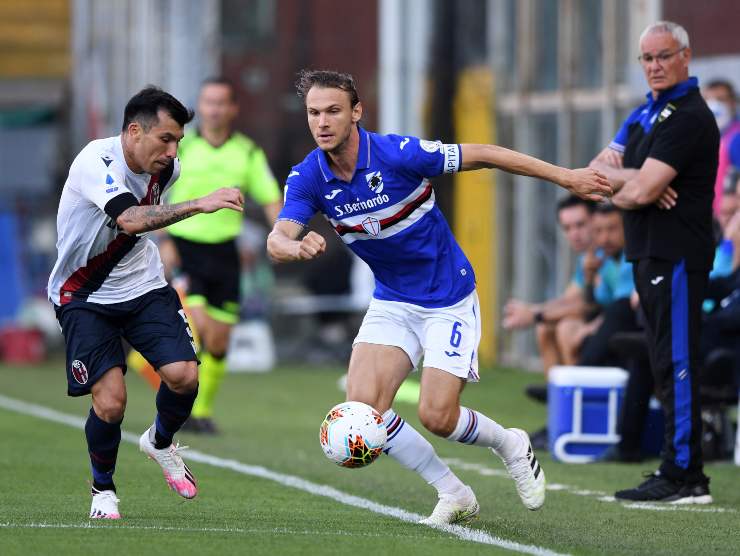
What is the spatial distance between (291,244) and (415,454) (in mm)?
1312

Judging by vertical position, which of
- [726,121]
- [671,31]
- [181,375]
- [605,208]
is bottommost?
[181,375]

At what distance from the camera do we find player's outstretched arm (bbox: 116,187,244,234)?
7.34 meters

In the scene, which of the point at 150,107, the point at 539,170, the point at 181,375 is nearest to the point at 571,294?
the point at 181,375

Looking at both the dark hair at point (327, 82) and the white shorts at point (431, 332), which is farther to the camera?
the white shorts at point (431, 332)

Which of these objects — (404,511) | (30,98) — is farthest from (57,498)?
(30,98)

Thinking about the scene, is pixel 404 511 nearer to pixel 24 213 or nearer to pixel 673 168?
pixel 673 168

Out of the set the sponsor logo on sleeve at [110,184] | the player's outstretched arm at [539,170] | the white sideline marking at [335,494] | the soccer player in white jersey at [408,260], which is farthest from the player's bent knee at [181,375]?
the player's outstretched arm at [539,170]

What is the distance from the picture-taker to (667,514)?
8547 mm

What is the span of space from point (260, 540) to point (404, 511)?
4.67ft

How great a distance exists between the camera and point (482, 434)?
8078mm

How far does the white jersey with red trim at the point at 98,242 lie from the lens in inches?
315

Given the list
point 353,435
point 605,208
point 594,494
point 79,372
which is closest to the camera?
point 353,435

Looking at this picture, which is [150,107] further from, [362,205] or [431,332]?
[431,332]

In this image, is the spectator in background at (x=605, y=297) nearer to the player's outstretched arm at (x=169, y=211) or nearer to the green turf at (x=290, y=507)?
the green turf at (x=290, y=507)
